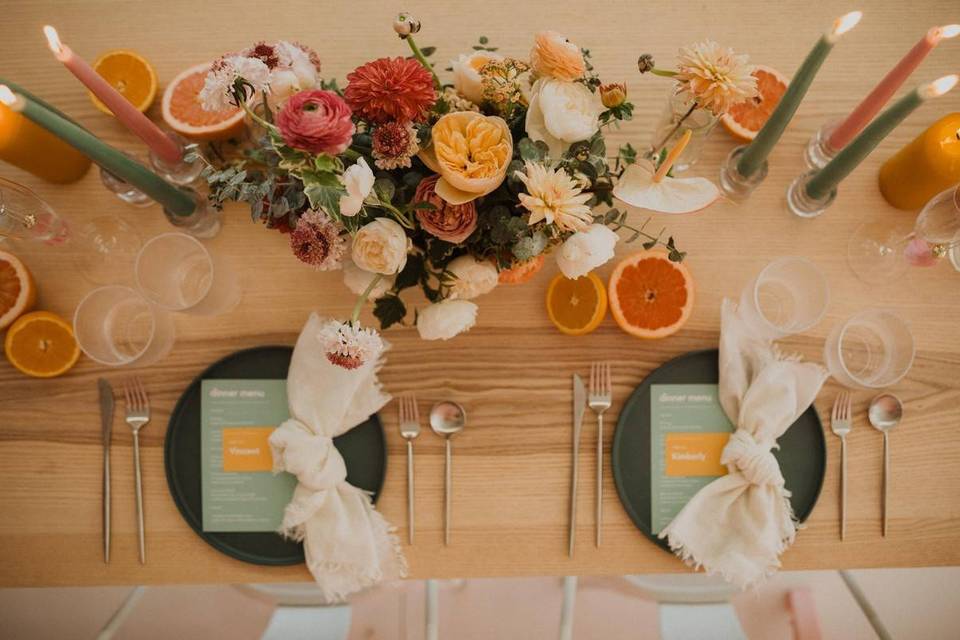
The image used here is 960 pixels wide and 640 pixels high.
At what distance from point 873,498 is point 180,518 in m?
1.30

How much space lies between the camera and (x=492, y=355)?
113 cm

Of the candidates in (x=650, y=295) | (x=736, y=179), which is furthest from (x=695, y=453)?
(x=736, y=179)

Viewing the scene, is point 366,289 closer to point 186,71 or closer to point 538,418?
point 538,418

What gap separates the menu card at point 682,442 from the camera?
3.62 ft

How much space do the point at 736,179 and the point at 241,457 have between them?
1.06m

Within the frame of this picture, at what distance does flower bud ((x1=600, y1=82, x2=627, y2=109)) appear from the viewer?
0.73m

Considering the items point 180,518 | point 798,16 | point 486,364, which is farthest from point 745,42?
point 180,518

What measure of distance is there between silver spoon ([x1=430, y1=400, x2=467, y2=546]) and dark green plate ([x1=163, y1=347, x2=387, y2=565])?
0.34 ft

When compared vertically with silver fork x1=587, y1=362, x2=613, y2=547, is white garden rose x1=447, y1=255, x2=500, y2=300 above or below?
above

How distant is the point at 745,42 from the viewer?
118cm

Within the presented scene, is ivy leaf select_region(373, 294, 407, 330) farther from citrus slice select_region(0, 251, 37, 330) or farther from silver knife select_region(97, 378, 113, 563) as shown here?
citrus slice select_region(0, 251, 37, 330)

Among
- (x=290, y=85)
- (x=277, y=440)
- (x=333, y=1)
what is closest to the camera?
(x=290, y=85)

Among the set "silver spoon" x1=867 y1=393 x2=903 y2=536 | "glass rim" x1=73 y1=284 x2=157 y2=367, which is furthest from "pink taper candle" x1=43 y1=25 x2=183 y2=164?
"silver spoon" x1=867 y1=393 x2=903 y2=536

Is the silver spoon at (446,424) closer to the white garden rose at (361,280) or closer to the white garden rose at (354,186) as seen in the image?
the white garden rose at (361,280)
